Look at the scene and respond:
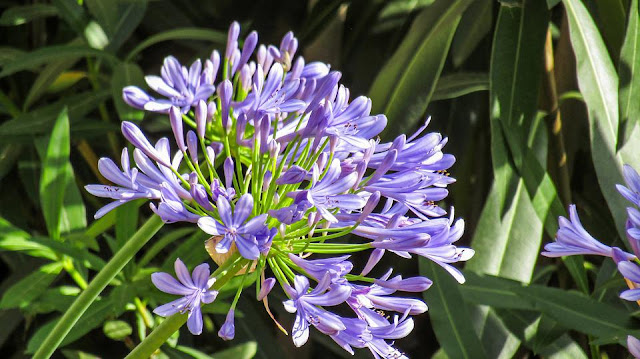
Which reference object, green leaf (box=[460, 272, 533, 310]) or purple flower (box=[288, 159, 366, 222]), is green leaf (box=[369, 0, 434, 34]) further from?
purple flower (box=[288, 159, 366, 222])

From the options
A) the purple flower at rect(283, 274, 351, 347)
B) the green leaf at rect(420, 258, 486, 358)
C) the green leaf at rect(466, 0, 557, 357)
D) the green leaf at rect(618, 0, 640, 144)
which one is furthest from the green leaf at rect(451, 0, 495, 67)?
the purple flower at rect(283, 274, 351, 347)

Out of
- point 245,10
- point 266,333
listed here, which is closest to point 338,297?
point 266,333

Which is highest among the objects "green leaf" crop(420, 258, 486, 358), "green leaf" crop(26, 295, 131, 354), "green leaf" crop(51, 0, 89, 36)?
"green leaf" crop(51, 0, 89, 36)

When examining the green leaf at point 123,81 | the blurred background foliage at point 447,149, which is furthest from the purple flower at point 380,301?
the green leaf at point 123,81

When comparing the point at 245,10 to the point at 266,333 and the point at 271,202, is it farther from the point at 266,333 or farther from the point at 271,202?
the point at 271,202

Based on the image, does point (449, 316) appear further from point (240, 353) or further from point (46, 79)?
point (46, 79)

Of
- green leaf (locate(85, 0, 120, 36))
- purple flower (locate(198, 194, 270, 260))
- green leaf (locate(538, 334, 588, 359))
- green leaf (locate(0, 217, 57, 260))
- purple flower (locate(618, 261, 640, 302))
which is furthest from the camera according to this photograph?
green leaf (locate(85, 0, 120, 36))
